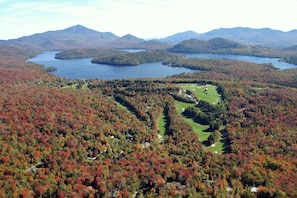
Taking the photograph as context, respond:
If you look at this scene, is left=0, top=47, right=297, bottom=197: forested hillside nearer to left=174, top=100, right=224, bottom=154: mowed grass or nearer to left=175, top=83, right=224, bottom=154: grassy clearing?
left=174, top=100, right=224, bottom=154: mowed grass

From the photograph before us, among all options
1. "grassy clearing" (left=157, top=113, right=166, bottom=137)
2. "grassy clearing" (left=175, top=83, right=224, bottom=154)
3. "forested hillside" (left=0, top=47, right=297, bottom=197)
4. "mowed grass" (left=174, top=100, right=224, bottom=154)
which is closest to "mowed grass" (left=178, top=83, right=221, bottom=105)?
A: "grassy clearing" (left=175, top=83, right=224, bottom=154)

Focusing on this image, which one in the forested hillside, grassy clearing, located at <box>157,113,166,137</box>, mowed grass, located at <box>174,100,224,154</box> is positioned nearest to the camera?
the forested hillside

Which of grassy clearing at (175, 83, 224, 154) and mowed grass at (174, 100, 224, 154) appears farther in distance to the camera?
grassy clearing at (175, 83, 224, 154)

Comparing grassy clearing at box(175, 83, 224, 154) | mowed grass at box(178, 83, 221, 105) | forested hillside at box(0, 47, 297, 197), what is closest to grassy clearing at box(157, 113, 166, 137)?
forested hillside at box(0, 47, 297, 197)

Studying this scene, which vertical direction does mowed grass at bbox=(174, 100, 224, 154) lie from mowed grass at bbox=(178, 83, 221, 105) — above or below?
below

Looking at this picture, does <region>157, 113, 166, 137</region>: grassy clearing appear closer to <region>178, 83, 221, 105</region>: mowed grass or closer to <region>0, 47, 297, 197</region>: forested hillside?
<region>0, 47, 297, 197</region>: forested hillside

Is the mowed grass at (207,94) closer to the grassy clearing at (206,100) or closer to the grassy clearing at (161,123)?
the grassy clearing at (206,100)

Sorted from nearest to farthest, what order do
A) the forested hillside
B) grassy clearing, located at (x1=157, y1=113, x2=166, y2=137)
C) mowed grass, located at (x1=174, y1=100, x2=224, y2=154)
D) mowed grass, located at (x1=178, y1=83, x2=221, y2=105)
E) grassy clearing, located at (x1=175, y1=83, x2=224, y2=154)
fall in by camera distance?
the forested hillside
mowed grass, located at (x1=174, y1=100, x2=224, y2=154)
grassy clearing, located at (x1=175, y1=83, x2=224, y2=154)
grassy clearing, located at (x1=157, y1=113, x2=166, y2=137)
mowed grass, located at (x1=178, y1=83, x2=221, y2=105)

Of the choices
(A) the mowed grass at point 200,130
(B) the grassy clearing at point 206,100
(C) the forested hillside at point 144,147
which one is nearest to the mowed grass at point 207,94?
(B) the grassy clearing at point 206,100

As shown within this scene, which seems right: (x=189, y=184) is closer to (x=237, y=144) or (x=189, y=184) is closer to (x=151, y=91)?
(x=237, y=144)

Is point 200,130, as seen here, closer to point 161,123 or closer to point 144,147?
point 161,123
